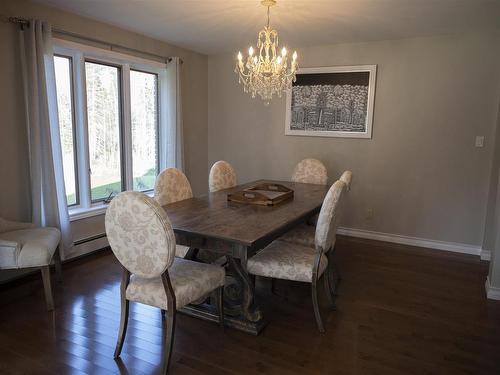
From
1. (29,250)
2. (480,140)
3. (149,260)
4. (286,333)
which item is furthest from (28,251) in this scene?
(480,140)

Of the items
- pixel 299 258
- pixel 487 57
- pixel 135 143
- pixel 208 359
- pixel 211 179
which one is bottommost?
pixel 208 359

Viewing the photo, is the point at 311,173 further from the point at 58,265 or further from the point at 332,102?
the point at 58,265

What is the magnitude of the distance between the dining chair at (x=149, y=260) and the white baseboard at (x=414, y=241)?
2.81 meters

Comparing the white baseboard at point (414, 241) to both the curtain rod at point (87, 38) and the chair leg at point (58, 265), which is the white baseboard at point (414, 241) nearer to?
the curtain rod at point (87, 38)

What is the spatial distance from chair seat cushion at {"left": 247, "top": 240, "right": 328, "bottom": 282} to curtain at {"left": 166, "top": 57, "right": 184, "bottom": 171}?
238 cm

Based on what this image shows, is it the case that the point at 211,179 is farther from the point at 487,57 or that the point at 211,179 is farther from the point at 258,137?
the point at 487,57

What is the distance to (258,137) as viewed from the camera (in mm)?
5152

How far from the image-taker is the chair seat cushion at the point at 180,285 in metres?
2.05

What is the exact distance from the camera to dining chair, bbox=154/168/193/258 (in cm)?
303

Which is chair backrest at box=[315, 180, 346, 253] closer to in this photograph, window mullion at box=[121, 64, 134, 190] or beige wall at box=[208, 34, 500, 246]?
beige wall at box=[208, 34, 500, 246]

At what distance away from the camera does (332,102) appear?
14.9 feet

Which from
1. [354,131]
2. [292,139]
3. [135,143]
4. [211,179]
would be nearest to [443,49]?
[354,131]

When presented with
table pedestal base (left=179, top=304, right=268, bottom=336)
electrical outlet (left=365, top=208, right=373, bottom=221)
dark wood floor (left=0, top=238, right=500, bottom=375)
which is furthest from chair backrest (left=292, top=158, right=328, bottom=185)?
table pedestal base (left=179, top=304, right=268, bottom=336)

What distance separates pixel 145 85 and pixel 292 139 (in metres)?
1.95
